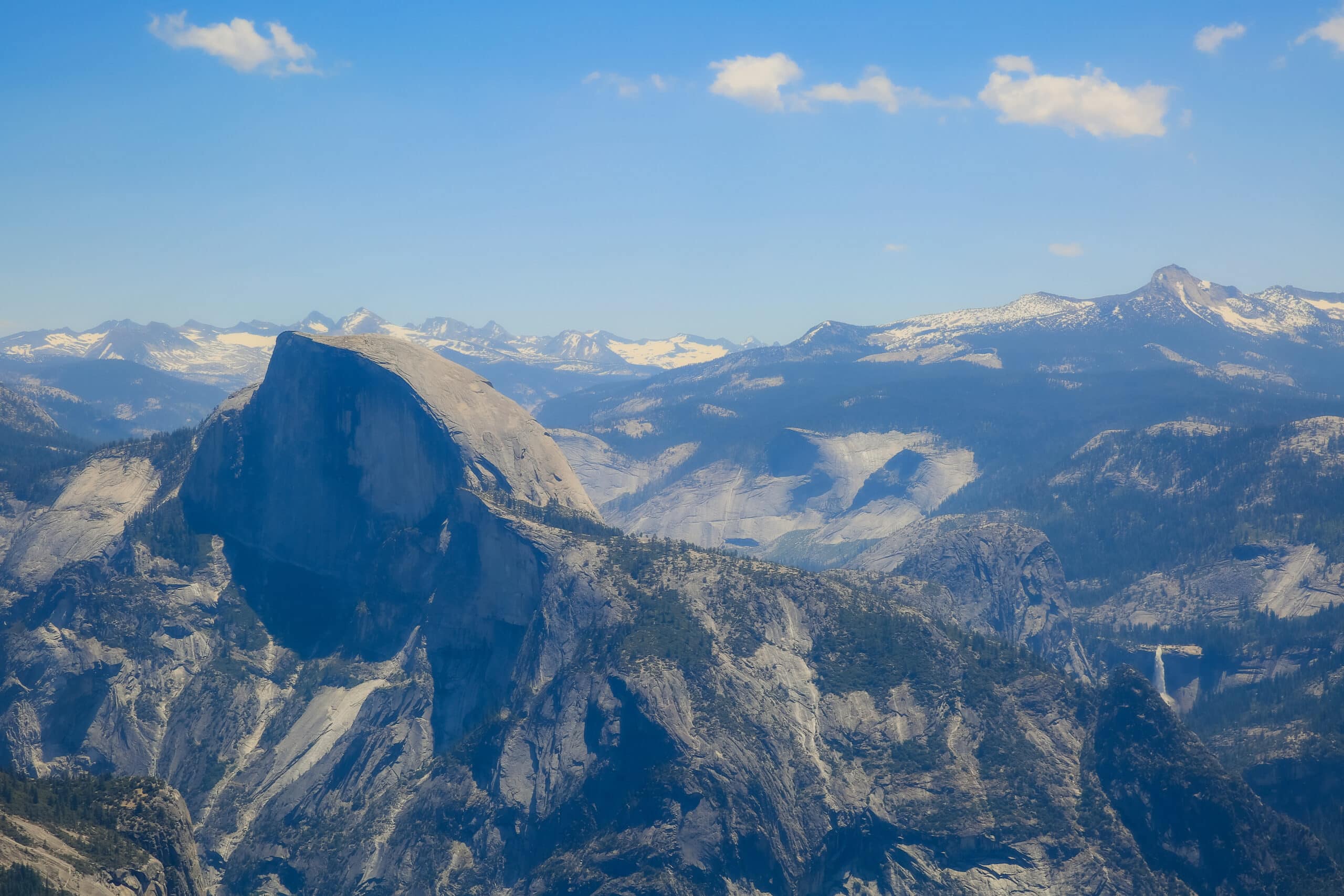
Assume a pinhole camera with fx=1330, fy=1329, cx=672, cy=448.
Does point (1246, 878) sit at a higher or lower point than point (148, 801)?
lower

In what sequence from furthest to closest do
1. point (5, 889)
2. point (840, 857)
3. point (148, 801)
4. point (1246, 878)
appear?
point (840, 857), point (1246, 878), point (148, 801), point (5, 889)

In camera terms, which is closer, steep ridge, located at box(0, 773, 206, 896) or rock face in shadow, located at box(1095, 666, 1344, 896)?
steep ridge, located at box(0, 773, 206, 896)

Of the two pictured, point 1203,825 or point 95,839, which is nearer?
point 95,839

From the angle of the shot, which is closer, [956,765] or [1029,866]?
[1029,866]

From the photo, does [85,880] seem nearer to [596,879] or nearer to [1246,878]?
[596,879]

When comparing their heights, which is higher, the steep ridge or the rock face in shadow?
the steep ridge

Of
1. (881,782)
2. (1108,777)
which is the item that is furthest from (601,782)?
(1108,777)

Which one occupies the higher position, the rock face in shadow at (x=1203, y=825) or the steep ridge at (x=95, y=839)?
the steep ridge at (x=95, y=839)

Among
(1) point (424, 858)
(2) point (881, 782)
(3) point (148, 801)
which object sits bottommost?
(1) point (424, 858)

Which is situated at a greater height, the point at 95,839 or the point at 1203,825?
the point at 95,839

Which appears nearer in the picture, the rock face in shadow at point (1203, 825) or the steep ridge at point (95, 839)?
the steep ridge at point (95, 839)

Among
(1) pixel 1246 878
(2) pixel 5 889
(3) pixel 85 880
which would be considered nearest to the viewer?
(2) pixel 5 889
